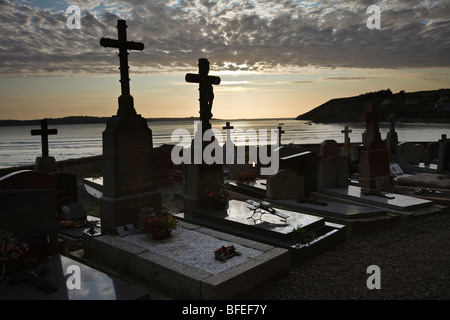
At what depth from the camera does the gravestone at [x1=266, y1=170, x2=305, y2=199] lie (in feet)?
33.4

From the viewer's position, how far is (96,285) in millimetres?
4930

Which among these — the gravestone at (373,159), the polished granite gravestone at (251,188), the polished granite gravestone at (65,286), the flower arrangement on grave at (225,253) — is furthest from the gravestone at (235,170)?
the polished granite gravestone at (65,286)

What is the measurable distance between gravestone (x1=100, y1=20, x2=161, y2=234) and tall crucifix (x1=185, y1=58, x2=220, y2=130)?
1877 millimetres

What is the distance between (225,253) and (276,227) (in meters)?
1.96

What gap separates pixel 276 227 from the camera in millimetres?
7250

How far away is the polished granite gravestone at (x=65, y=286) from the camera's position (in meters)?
4.62

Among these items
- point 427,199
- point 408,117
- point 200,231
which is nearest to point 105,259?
point 200,231

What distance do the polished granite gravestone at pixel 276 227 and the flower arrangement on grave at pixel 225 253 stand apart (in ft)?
4.41

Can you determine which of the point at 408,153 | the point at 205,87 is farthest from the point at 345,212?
the point at 408,153

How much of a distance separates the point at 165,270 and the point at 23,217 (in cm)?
277

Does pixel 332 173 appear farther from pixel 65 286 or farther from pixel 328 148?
pixel 65 286

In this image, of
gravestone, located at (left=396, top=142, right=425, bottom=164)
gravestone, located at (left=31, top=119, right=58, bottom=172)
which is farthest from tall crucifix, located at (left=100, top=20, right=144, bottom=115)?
gravestone, located at (left=396, top=142, right=425, bottom=164)

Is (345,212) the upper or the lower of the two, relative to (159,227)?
lower
